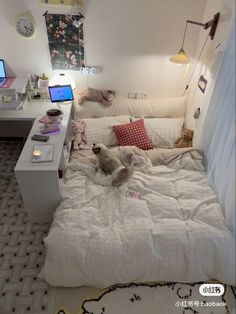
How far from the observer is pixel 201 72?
8.05 ft

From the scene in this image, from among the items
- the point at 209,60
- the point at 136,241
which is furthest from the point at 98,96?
the point at 136,241

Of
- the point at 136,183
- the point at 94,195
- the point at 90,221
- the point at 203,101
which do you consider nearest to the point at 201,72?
the point at 203,101

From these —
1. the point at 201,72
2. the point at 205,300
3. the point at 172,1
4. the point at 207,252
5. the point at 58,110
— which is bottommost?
the point at 205,300

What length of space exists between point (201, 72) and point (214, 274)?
Result: 1785 mm

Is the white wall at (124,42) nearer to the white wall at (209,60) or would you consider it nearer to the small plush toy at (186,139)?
the white wall at (209,60)

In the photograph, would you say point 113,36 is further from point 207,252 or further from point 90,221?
→ point 207,252

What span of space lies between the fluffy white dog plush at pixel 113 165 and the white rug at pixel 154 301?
79cm

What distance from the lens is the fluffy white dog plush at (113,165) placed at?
2053mm

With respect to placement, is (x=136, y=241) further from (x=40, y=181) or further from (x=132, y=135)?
(x=132, y=135)

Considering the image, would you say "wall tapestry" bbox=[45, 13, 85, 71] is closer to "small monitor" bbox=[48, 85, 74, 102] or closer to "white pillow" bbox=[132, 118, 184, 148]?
"small monitor" bbox=[48, 85, 74, 102]

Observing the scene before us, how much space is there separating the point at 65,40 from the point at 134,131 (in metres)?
1.15

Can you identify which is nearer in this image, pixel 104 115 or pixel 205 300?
pixel 205 300

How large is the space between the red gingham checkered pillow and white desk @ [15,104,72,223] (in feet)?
1.83

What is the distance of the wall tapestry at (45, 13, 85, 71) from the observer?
7.96ft
